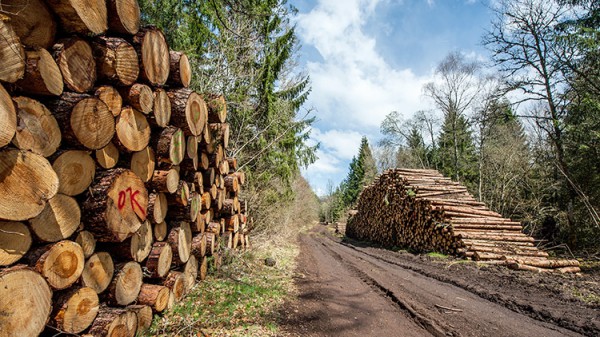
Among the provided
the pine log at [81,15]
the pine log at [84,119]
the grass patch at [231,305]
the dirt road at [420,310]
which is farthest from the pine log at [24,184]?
the dirt road at [420,310]

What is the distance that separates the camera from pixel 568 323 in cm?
411

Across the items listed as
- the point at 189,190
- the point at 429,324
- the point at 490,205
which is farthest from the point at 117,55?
the point at 490,205

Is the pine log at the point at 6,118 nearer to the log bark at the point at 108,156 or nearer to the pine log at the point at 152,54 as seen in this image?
the log bark at the point at 108,156

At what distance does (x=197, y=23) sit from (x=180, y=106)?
5881 millimetres

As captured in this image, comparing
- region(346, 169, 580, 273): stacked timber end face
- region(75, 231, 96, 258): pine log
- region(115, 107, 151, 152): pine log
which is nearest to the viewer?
region(75, 231, 96, 258): pine log

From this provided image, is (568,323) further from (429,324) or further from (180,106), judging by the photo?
(180,106)

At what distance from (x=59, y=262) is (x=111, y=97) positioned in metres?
1.48

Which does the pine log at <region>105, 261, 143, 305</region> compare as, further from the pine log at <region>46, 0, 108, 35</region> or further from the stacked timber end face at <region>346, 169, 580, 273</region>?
the stacked timber end face at <region>346, 169, 580, 273</region>

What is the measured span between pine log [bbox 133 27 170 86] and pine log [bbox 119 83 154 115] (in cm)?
18

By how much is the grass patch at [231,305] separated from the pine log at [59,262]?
47.9 inches

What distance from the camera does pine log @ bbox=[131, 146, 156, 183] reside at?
3.26 meters

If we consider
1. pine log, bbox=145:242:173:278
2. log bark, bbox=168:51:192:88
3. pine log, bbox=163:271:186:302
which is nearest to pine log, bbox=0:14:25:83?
log bark, bbox=168:51:192:88

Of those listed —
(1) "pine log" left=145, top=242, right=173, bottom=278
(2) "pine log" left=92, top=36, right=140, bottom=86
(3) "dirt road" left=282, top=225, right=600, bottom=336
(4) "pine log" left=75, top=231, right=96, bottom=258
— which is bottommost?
(3) "dirt road" left=282, top=225, right=600, bottom=336

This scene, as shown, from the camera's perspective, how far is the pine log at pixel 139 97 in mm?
3055
